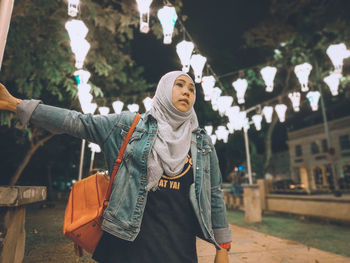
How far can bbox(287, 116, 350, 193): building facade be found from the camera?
89.2ft

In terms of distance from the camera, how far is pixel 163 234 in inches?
64.6

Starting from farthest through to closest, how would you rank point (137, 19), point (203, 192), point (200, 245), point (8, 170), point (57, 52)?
1. point (8, 170)
2. point (137, 19)
3. point (57, 52)
4. point (200, 245)
5. point (203, 192)

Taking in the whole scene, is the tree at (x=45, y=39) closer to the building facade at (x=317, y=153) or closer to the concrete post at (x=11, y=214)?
the concrete post at (x=11, y=214)

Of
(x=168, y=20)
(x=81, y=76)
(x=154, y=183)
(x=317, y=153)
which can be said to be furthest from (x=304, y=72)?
(x=317, y=153)

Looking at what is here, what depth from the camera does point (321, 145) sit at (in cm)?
2978

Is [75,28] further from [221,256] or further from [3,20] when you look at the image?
[221,256]

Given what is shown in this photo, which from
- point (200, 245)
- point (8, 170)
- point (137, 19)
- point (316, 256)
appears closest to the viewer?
point (316, 256)

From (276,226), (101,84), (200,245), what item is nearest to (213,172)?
(200,245)

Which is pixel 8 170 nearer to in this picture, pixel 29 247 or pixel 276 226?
pixel 29 247

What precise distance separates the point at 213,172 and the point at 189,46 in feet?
14.7

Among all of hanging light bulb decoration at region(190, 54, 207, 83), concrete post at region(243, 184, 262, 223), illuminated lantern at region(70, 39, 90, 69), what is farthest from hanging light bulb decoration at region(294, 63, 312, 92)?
illuminated lantern at region(70, 39, 90, 69)

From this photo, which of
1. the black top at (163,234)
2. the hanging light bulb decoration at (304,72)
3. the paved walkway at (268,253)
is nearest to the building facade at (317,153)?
the hanging light bulb decoration at (304,72)

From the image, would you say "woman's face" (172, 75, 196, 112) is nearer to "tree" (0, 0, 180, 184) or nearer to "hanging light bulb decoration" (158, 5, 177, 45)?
"hanging light bulb decoration" (158, 5, 177, 45)

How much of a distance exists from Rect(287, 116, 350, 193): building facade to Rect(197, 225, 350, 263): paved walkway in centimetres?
2347
